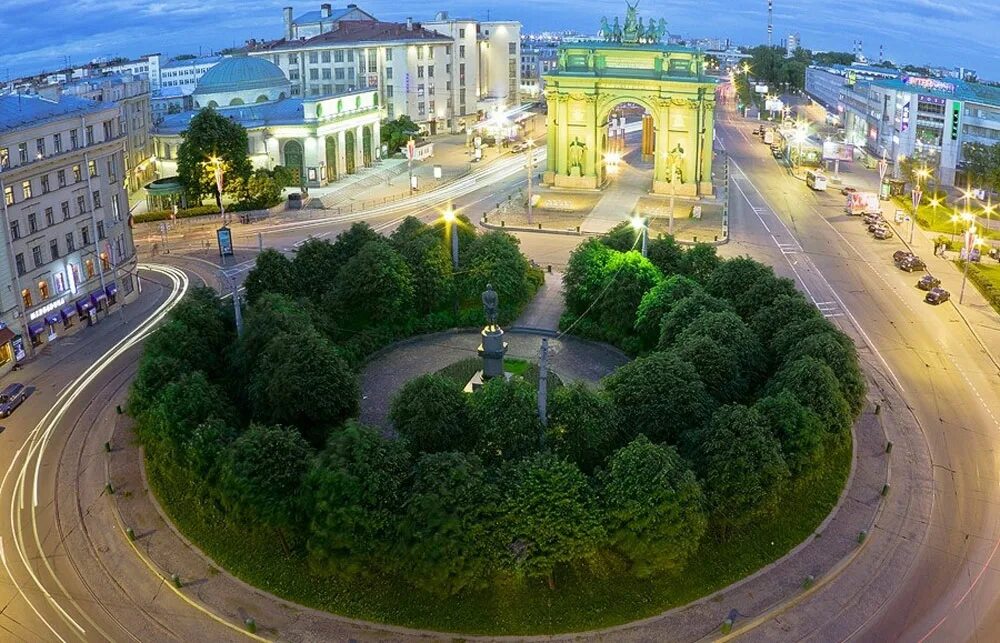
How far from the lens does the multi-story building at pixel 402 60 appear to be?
150250 millimetres

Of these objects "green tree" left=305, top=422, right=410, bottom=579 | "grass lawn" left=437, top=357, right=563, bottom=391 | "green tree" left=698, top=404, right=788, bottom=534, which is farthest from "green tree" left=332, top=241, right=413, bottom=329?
"green tree" left=698, top=404, right=788, bottom=534

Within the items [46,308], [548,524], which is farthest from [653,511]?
[46,308]

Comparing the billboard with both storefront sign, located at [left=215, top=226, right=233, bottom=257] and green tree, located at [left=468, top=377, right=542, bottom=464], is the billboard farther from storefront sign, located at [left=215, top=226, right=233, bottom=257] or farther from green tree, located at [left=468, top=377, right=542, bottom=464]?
green tree, located at [left=468, top=377, right=542, bottom=464]

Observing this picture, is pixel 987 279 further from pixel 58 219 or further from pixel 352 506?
pixel 58 219

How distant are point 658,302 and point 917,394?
16.5m

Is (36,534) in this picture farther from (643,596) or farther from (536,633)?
(643,596)

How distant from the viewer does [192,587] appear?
35.9m

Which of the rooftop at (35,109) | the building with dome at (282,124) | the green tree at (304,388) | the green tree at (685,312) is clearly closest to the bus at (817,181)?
the building with dome at (282,124)

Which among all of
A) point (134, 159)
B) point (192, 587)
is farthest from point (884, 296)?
point (134, 159)

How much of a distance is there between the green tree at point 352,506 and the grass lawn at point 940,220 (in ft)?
250

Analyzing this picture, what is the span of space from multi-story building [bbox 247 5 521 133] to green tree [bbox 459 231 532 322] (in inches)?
3651

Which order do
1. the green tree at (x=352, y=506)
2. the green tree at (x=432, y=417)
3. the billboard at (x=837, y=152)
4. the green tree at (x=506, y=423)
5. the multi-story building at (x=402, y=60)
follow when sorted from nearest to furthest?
the green tree at (x=352, y=506), the green tree at (x=506, y=423), the green tree at (x=432, y=417), the billboard at (x=837, y=152), the multi-story building at (x=402, y=60)

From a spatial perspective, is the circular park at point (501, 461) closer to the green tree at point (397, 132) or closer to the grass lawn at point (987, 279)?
the grass lawn at point (987, 279)

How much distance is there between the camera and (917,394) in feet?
174
